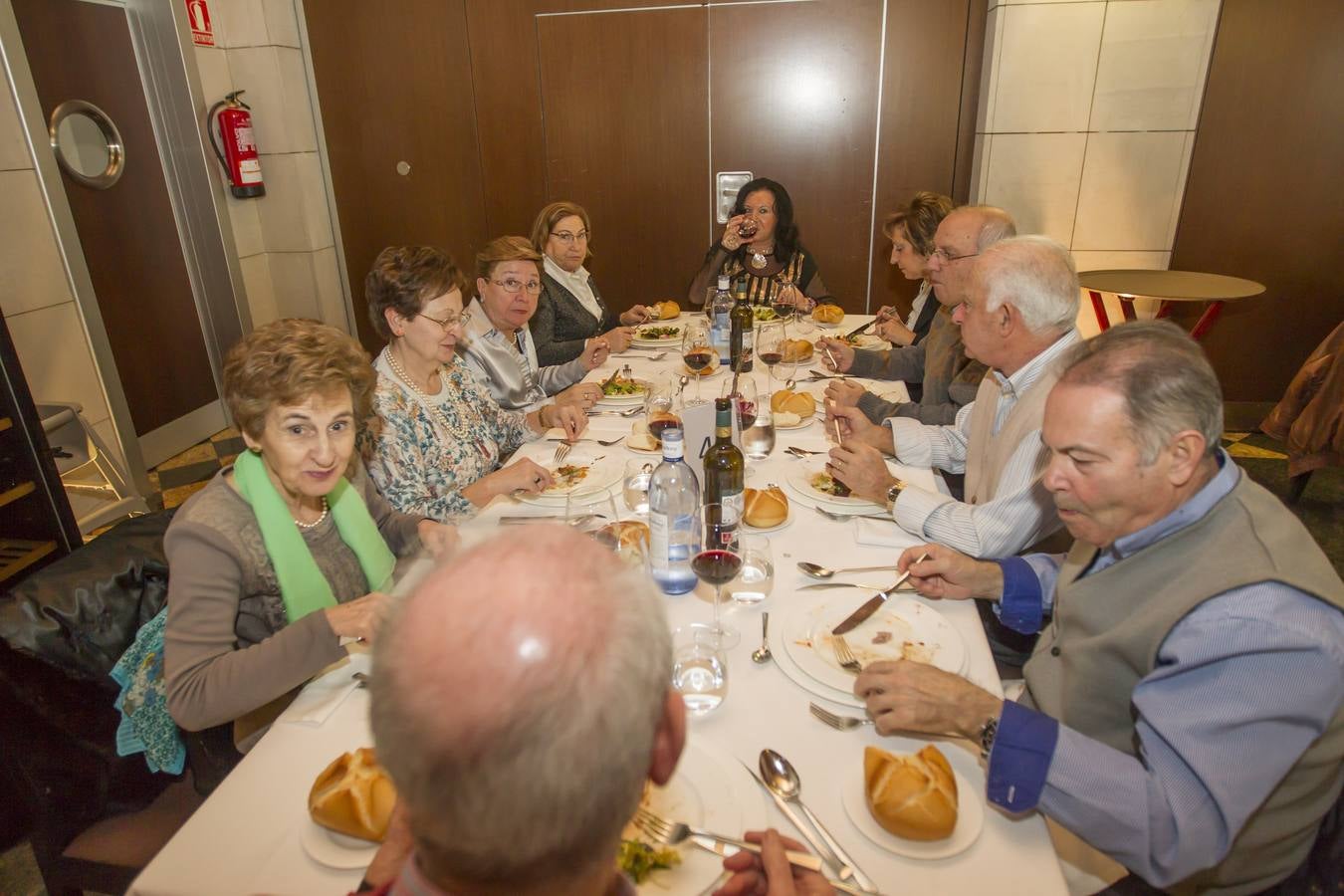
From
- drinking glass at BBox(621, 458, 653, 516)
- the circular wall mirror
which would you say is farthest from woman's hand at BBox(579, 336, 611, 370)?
the circular wall mirror

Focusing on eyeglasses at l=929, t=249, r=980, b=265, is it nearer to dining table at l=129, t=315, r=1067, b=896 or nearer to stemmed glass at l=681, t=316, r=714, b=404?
stemmed glass at l=681, t=316, r=714, b=404

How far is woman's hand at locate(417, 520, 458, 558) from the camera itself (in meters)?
1.83

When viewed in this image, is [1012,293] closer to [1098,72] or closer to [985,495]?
[985,495]

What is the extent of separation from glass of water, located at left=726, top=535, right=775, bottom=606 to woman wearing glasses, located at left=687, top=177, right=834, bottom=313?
3167mm

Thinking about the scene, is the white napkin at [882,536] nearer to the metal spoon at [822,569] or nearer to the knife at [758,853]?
the metal spoon at [822,569]

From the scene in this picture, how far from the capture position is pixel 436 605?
2.08ft

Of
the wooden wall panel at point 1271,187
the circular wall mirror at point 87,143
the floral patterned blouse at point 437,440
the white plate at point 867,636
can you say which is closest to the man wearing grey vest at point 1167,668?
the white plate at point 867,636

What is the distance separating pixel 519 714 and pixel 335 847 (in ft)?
2.19

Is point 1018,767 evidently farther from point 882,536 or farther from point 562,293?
point 562,293

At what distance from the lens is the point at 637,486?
2.13 meters

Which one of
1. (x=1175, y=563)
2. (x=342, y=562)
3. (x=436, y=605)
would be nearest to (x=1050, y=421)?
(x=1175, y=563)

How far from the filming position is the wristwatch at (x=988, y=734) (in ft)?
3.86

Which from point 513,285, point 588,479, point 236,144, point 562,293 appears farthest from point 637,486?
point 236,144

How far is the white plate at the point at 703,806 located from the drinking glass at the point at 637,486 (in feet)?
2.94
